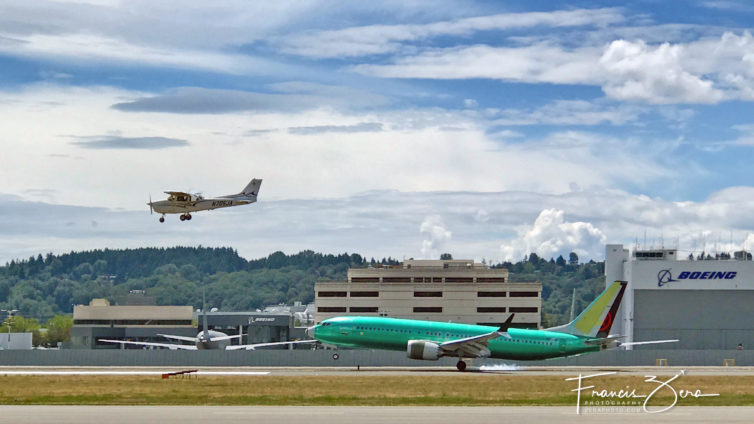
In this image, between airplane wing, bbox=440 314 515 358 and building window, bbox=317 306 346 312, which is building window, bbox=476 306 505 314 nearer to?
building window, bbox=317 306 346 312

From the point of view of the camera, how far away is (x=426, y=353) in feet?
257

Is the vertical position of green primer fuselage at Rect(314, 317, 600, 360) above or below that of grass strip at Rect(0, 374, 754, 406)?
above

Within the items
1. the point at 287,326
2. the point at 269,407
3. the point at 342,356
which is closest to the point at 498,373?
the point at 342,356

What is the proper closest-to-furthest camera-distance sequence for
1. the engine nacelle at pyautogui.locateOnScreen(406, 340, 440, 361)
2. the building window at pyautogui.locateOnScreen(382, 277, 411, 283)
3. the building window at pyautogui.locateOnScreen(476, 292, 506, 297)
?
the engine nacelle at pyautogui.locateOnScreen(406, 340, 440, 361) < the building window at pyautogui.locateOnScreen(476, 292, 506, 297) < the building window at pyautogui.locateOnScreen(382, 277, 411, 283)

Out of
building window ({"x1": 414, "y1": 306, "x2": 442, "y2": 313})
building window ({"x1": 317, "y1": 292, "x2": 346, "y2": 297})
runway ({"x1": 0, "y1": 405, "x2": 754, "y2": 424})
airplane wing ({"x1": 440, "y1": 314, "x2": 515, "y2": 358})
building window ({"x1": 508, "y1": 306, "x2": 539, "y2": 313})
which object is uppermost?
building window ({"x1": 317, "y1": 292, "x2": 346, "y2": 297})

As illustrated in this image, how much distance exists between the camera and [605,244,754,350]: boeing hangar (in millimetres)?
139250

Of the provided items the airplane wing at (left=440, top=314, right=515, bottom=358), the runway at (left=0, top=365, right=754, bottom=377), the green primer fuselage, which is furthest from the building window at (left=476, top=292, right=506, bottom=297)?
the airplane wing at (left=440, top=314, right=515, bottom=358)

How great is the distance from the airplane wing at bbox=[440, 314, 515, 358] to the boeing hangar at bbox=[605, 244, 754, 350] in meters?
64.9

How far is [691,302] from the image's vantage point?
14125 cm

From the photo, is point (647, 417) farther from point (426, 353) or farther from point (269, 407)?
point (426, 353)

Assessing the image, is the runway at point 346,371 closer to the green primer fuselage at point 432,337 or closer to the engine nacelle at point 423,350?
the engine nacelle at point 423,350

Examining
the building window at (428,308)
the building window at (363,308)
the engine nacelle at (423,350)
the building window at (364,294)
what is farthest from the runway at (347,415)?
the building window at (428,308)

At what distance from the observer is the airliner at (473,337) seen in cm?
7931

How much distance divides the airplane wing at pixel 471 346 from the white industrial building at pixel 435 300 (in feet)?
313
